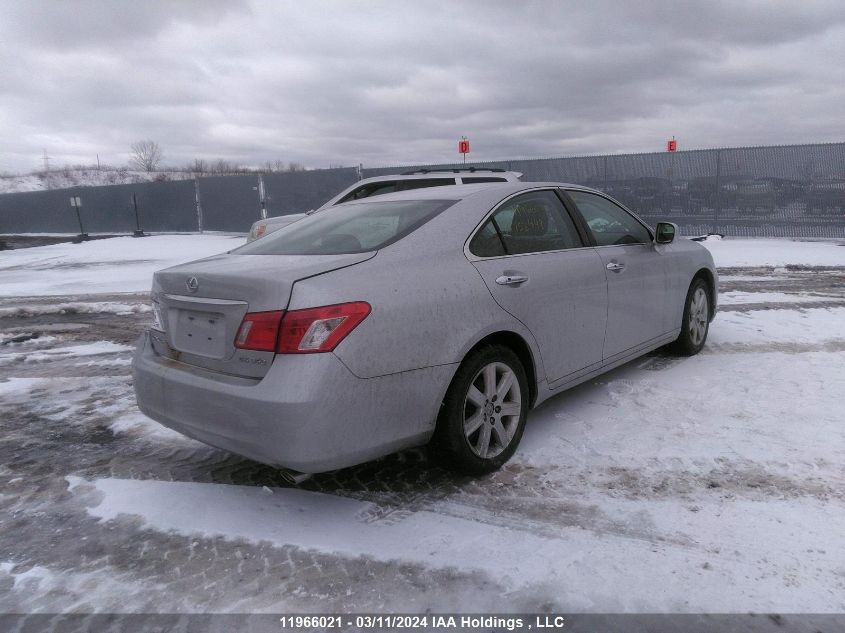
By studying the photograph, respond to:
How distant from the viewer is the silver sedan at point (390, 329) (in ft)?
8.41

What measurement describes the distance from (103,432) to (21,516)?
107 cm

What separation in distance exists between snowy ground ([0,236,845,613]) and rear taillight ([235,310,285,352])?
0.85 metres

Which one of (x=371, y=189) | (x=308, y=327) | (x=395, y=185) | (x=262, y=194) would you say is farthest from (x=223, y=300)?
(x=262, y=194)

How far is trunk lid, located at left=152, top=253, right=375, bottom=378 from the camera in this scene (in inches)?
104

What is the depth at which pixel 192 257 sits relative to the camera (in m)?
16.0

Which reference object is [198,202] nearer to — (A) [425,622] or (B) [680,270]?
(B) [680,270]

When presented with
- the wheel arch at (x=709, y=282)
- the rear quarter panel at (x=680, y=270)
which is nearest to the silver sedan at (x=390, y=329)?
the rear quarter panel at (x=680, y=270)

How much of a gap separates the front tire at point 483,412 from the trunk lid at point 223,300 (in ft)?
2.56

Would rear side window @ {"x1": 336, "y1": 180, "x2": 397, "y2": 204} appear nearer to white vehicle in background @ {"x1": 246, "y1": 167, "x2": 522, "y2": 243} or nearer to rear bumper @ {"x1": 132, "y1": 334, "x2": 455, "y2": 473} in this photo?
white vehicle in background @ {"x1": 246, "y1": 167, "x2": 522, "y2": 243}

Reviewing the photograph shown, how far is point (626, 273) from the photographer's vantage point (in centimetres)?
427

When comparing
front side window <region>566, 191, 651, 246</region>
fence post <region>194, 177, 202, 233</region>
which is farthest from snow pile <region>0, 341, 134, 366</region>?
fence post <region>194, 177, 202, 233</region>

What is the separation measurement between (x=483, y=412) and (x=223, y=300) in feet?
4.56

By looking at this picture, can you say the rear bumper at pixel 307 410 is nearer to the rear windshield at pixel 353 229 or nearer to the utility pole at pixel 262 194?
the rear windshield at pixel 353 229

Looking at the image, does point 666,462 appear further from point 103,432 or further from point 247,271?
point 103,432
